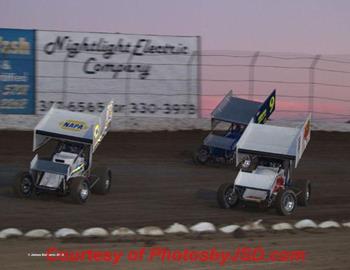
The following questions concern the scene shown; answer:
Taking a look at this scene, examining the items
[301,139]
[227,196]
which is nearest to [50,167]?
[227,196]

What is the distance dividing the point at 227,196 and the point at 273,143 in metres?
1.21

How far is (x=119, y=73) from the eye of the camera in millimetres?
22422

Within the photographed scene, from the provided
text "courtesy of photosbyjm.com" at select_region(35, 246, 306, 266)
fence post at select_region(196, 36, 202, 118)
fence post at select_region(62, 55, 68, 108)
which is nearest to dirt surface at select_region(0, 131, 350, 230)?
fence post at select_region(196, 36, 202, 118)

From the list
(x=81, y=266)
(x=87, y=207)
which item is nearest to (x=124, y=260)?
(x=81, y=266)

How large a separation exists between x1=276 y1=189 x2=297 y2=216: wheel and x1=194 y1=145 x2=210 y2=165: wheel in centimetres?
538

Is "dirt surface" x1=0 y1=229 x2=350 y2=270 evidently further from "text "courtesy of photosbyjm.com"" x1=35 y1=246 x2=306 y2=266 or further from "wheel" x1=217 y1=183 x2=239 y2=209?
"wheel" x1=217 y1=183 x2=239 y2=209

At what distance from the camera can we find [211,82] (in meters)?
23.1

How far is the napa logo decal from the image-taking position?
13617mm

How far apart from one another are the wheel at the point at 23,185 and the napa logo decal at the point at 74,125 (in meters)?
1.10

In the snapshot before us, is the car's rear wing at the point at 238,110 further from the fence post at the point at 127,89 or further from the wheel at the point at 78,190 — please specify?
the wheel at the point at 78,190

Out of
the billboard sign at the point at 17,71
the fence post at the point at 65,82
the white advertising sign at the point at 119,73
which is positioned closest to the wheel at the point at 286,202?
the white advertising sign at the point at 119,73

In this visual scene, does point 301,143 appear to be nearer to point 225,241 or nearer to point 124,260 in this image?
point 225,241

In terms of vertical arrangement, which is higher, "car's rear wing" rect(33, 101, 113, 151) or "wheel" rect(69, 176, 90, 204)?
"car's rear wing" rect(33, 101, 113, 151)

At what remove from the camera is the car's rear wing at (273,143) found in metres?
13.0
